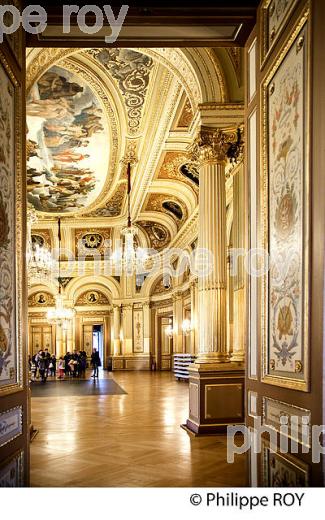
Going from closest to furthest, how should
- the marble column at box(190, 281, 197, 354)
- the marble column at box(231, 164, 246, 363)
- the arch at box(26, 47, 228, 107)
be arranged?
the arch at box(26, 47, 228, 107) < the marble column at box(231, 164, 246, 363) < the marble column at box(190, 281, 197, 354)

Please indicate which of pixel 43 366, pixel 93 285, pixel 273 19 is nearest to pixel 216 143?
pixel 273 19

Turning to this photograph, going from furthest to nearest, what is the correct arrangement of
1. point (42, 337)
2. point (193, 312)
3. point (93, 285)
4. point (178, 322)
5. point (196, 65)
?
point (42, 337)
point (93, 285)
point (178, 322)
point (193, 312)
point (196, 65)

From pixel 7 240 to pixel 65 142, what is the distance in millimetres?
10439

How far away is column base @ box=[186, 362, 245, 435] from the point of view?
776cm

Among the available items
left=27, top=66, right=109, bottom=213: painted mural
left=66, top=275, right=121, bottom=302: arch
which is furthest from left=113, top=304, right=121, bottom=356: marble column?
left=27, top=66, right=109, bottom=213: painted mural

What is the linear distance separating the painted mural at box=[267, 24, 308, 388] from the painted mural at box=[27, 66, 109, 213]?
7.38 meters

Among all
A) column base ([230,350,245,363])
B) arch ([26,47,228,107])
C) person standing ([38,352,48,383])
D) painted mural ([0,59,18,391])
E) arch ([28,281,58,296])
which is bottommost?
person standing ([38,352,48,383])

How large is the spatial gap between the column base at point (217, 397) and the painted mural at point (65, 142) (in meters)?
5.91

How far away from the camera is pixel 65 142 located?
44.0ft

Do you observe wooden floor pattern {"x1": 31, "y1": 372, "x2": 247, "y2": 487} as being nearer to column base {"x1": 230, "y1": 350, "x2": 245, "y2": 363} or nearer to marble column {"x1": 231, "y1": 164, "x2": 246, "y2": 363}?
column base {"x1": 230, "y1": 350, "x2": 245, "y2": 363}

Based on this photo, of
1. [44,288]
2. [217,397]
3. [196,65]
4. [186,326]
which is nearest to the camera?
[217,397]

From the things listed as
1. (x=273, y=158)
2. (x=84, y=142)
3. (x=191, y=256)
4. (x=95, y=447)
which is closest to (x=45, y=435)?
(x=95, y=447)

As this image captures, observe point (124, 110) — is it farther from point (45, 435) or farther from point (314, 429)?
point (314, 429)

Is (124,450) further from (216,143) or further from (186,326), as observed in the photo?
(186,326)
